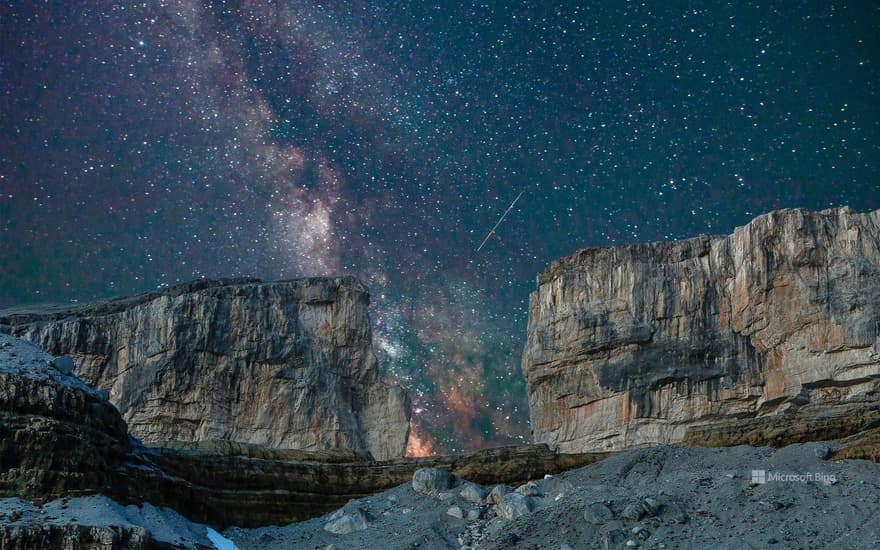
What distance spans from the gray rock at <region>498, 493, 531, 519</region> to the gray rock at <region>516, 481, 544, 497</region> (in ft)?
3.85

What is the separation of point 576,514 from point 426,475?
7339 millimetres

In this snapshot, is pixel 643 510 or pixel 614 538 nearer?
pixel 614 538

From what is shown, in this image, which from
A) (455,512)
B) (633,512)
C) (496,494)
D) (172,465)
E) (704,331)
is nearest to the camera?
(633,512)

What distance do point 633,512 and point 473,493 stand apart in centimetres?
689

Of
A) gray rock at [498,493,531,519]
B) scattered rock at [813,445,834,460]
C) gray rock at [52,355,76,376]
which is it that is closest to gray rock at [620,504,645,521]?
gray rock at [498,493,531,519]

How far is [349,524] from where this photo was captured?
33.2 meters

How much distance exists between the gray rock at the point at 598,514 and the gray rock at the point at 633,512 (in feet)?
Result: 1.31

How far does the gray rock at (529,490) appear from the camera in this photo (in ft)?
110

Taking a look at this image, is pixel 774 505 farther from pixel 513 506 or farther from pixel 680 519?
pixel 513 506

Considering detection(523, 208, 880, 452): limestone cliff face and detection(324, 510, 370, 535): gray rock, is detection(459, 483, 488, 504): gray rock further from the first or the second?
detection(523, 208, 880, 452): limestone cliff face

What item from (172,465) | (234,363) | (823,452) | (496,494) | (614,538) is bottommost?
(614,538)

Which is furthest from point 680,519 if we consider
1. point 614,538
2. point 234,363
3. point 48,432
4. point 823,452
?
point 234,363

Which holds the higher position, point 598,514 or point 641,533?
point 598,514

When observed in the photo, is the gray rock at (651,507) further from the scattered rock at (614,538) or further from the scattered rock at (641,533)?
the scattered rock at (614,538)
